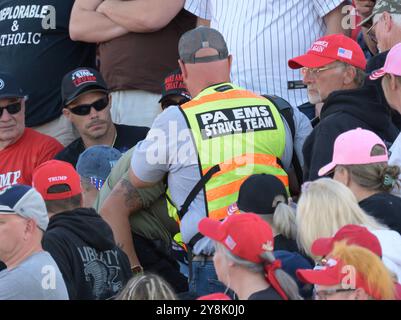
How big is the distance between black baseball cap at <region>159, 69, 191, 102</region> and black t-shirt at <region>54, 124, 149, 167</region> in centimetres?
42

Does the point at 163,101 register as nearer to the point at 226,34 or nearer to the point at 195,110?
the point at 226,34

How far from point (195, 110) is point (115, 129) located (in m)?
2.18

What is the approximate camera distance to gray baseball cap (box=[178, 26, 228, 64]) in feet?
21.1

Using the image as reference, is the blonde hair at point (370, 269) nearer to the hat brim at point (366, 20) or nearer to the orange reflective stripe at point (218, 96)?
the orange reflective stripe at point (218, 96)

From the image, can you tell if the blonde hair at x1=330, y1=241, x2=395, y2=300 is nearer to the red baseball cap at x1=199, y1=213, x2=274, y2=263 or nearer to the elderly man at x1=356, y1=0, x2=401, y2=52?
the red baseball cap at x1=199, y1=213, x2=274, y2=263

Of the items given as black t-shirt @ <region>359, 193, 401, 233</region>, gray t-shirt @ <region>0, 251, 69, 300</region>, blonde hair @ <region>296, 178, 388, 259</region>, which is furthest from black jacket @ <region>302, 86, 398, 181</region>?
gray t-shirt @ <region>0, 251, 69, 300</region>

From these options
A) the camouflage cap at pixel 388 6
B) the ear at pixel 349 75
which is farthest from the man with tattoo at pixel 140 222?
the camouflage cap at pixel 388 6

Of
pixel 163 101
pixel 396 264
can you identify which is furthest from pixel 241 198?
pixel 163 101

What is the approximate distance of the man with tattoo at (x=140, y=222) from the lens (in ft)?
22.3

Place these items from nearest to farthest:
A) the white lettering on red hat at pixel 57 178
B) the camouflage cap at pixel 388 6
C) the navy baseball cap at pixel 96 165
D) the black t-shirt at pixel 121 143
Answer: the white lettering on red hat at pixel 57 178
the camouflage cap at pixel 388 6
the navy baseball cap at pixel 96 165
the black t-shirt at pixel 121 143

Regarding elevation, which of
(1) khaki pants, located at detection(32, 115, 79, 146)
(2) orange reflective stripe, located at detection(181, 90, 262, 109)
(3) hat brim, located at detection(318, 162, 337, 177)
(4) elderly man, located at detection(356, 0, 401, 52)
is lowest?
(3) hat brim, located at detection(318, 162, 337, 177)

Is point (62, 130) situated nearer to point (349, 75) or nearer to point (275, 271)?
point (349, 75)

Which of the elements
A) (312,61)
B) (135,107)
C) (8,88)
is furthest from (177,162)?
(8,88)

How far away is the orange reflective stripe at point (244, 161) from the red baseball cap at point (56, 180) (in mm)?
805
